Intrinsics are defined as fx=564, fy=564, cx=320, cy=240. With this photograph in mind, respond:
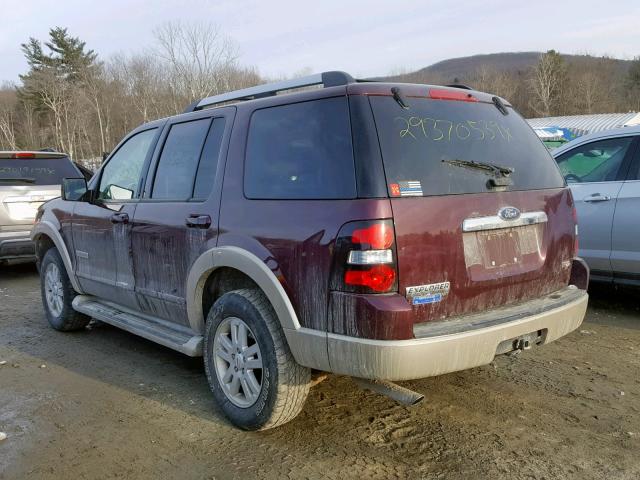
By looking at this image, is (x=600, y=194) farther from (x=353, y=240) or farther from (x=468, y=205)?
(x=353, y=240)

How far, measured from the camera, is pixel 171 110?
158ft

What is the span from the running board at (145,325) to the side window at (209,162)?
3.10 ft

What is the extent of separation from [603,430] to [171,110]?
160 feet

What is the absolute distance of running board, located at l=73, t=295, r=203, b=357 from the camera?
3.65 m

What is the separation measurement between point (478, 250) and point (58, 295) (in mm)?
4222

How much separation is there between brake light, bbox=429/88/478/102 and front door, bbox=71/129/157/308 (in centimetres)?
222

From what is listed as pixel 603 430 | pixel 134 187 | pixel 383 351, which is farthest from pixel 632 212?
pixel 134 187

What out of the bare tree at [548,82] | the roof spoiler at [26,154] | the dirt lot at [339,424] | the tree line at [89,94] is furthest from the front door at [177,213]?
the bare tree at [548,82]

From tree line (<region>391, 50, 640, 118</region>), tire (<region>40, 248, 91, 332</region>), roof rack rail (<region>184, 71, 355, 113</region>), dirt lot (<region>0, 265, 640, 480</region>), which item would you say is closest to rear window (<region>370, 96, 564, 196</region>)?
roof rack rail (<region>184, 71, 355, 113</region>)

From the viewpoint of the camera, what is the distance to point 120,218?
4.30 metres

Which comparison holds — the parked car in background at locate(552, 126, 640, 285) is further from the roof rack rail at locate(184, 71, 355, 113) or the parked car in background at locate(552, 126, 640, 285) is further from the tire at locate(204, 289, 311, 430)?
the tire at locate(204, 289, 311, 430)

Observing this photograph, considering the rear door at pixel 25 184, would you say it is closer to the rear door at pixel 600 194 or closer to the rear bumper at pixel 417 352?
the rear bumper at pixel 417 352

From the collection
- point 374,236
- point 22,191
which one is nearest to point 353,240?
point 374,236

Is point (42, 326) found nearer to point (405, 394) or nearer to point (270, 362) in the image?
point (270, 362)
